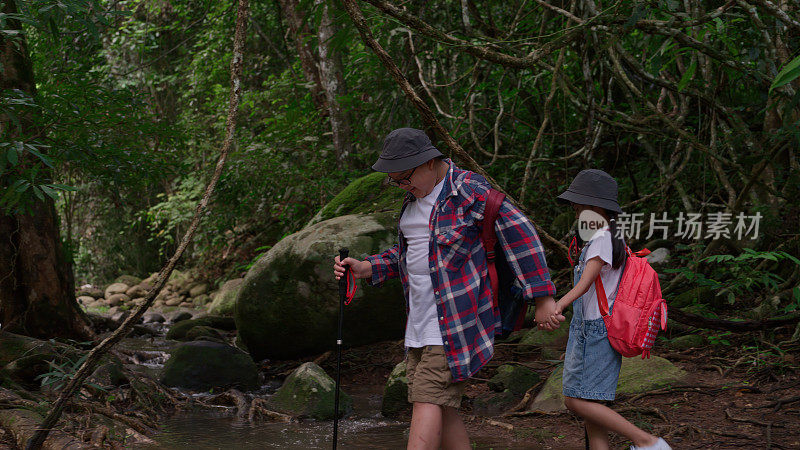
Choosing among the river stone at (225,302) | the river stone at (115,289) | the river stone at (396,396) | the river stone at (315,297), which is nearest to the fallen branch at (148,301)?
the river stone at (396,396)

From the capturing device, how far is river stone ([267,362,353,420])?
5820mm

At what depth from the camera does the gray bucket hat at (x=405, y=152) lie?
9.97 ft

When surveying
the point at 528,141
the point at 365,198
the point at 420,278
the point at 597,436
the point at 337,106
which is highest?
the point at 337,106

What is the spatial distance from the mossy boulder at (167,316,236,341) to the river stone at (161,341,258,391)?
296cm

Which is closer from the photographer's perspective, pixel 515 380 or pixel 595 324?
pixel 595 324

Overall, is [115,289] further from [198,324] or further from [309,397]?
[309,397]

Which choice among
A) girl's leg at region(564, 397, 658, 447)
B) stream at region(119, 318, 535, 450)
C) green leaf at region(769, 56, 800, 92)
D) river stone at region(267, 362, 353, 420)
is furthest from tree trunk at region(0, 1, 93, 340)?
green leaf at region(769, 56, 800, 92)

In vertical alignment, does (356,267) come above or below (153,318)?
above

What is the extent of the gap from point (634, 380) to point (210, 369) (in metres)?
4.07

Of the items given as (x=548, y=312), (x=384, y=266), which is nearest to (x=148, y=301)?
(x=384, y=266)

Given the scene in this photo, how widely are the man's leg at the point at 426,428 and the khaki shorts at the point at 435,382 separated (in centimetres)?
3

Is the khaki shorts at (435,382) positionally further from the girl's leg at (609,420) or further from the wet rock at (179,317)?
the wet rock at (179,317)

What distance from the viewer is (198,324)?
10211 mm

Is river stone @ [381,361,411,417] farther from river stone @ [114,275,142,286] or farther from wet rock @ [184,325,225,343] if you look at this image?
river stone @ [114,275,142,286]
